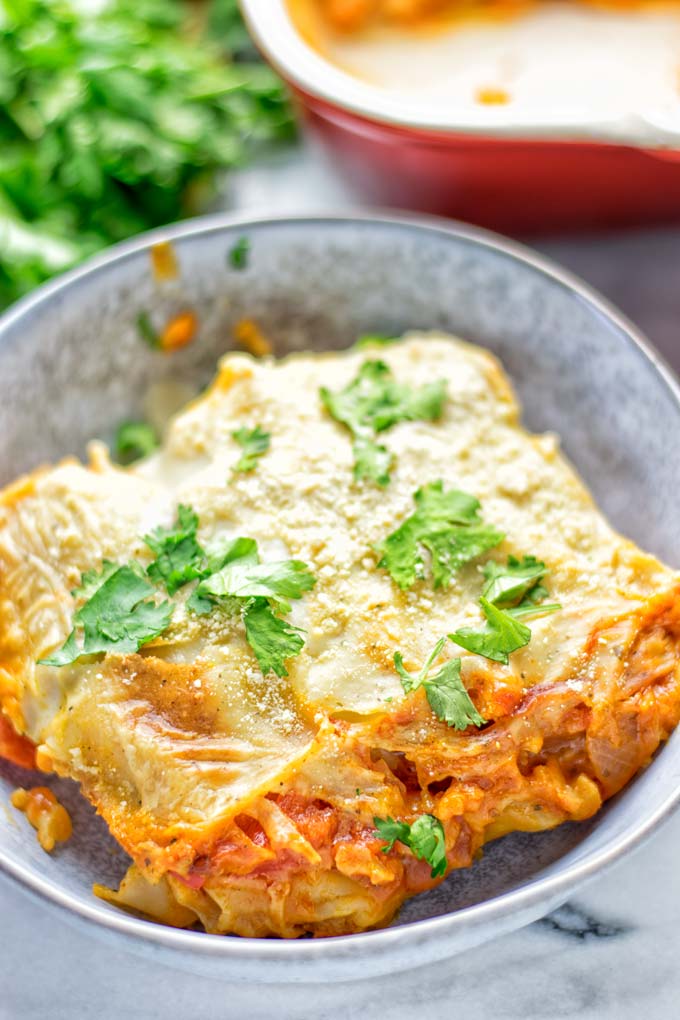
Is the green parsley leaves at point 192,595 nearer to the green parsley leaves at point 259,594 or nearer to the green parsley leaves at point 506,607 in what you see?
the green parsley leaves at point 259,594

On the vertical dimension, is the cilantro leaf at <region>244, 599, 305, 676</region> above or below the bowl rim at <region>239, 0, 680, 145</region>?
below

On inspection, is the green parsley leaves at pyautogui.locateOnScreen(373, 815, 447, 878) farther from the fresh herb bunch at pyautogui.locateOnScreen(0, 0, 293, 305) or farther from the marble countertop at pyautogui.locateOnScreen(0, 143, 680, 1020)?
the fresh herb bunch at pyautogui.locateOnScreen(0, 0, 293, 305)

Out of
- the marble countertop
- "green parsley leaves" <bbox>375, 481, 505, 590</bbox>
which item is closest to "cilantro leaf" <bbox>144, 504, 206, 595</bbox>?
"green parsley leaves" <bbox>375, 481, 505, 590</bbox>

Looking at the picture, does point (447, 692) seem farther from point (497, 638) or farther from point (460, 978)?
point (460, 978)

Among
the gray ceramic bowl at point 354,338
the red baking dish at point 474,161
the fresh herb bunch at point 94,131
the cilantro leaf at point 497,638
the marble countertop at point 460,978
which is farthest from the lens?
the fresh herb bunch at point 94,131

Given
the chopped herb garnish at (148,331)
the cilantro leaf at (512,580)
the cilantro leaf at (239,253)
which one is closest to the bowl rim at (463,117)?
the cilantro leaf at (239,253)

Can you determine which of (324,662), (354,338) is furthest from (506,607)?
(354,338)
